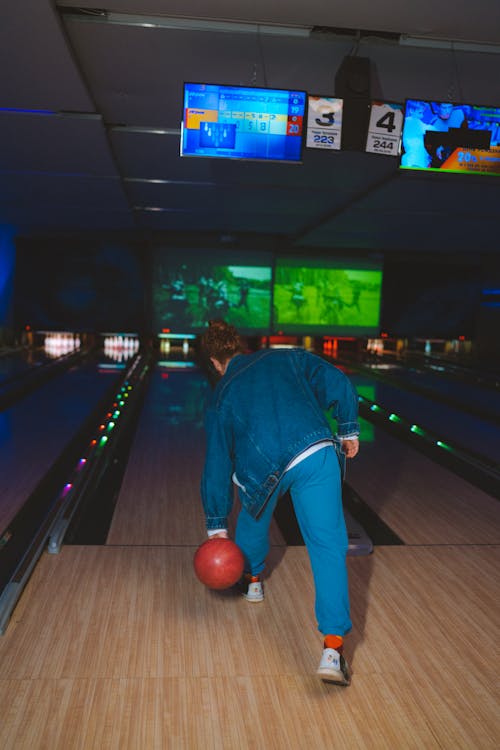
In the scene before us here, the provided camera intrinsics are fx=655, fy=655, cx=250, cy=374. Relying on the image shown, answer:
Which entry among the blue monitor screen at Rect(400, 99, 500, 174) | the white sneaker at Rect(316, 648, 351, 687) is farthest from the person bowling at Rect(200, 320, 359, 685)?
the blue monitor screen at Rect(400, 99, 500, 174)

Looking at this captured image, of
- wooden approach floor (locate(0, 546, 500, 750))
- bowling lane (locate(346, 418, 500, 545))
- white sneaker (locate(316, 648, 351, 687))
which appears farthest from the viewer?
bowling lane (locate(346, 418, 500, 545))

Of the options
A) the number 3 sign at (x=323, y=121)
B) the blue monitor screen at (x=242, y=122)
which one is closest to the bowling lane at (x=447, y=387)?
the number 3 sign at (x=323, y=121)

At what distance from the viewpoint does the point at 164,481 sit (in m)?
4.92

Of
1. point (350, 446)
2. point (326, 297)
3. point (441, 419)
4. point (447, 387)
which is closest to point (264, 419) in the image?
point (350, 446)

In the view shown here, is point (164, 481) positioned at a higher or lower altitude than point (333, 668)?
lower

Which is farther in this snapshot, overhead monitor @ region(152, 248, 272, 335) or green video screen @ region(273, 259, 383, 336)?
green video screen @ region(273, 259, 383, 336)

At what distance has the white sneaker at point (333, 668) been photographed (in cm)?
226

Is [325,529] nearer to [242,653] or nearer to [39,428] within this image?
[242,653]

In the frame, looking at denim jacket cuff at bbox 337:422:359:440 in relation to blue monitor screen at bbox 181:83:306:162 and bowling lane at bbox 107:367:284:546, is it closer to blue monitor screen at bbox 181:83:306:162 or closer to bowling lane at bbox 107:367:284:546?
bowling lane at bbox 107:367:284:546

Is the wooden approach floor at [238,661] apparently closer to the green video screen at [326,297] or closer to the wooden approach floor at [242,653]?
the wooden approach floor at [242,653]

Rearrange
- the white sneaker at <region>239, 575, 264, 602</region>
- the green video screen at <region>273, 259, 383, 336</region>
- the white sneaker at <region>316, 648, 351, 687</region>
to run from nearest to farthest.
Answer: the white sneaker at <region>316, 648, 351, 687</region> → the white sneaker at <region>239, 575, 264, 602</region> → the green video screen at <region>273, 259, 383, 336</region>

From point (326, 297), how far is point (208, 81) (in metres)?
10.4

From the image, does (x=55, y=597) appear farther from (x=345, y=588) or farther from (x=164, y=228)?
(x=164, y=228)

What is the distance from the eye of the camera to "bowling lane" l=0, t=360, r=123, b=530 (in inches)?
182
